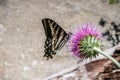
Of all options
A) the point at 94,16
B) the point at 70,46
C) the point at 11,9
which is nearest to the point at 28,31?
the point at 11,9

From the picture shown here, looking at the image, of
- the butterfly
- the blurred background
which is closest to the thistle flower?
the butterfly

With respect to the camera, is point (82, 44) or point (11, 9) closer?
point (82, 44)

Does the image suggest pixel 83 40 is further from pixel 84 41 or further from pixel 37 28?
pixel 37 28

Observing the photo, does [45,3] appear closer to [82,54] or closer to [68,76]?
[68,76]

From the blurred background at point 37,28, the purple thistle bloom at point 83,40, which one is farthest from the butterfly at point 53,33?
the purple thistle bloom at point 83,40

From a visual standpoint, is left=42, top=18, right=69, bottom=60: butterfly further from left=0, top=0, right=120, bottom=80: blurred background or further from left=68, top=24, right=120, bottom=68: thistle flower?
left=68, top=24, right=120, bottom=68: thistle flower

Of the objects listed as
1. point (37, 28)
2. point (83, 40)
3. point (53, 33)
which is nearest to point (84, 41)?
point (83, 40)
